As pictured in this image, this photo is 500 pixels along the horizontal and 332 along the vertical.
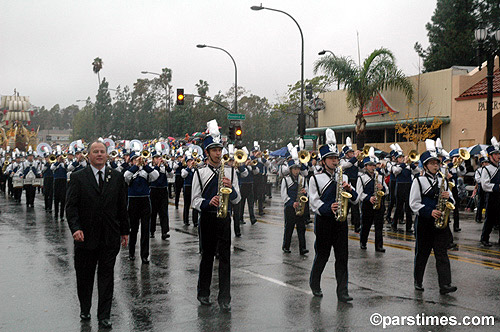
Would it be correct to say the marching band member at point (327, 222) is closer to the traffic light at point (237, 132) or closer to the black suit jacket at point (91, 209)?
the black suit jacket at point (91, 209)

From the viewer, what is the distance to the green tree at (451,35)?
44031 mm

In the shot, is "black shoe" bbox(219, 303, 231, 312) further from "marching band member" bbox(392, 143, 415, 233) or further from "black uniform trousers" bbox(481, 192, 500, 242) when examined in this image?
"marching band member" bbox(392, 143, 415, 233)

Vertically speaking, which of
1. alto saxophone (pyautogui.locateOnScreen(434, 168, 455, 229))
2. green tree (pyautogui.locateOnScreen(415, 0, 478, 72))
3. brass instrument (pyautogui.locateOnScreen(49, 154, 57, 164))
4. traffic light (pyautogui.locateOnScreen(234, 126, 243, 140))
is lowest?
alto saxophone (pyautogui.locateOnScreen(434, 168, 455, 229))

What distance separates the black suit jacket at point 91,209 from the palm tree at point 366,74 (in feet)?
88.3

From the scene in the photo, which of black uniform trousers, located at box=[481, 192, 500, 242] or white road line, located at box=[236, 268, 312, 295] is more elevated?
black uniform trousers, located at box=[481, 192, 500, 242]

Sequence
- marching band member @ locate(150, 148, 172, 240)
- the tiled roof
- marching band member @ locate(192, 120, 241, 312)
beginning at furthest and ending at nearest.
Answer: the tiled roof → marching band member @ locate(150, 148, 172, 240) → marching band member @ locate(192, 120, 241, 312)

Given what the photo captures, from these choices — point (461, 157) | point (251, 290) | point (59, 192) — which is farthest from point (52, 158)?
point (251, 290)

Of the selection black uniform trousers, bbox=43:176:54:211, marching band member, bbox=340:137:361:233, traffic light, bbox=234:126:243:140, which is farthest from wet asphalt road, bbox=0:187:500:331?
traffic light, bbox=234:126:243:140

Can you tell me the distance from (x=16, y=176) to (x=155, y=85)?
6283 cm

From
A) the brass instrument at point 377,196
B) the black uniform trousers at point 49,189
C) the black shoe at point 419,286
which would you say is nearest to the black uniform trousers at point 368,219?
the brass instrument at point 377,196

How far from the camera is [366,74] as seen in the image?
32.2m

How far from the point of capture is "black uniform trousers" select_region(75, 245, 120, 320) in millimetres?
6461

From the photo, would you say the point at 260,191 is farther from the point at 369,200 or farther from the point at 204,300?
the point at 204,300

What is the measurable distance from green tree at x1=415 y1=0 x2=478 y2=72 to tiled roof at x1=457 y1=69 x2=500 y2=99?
13.9 meters
